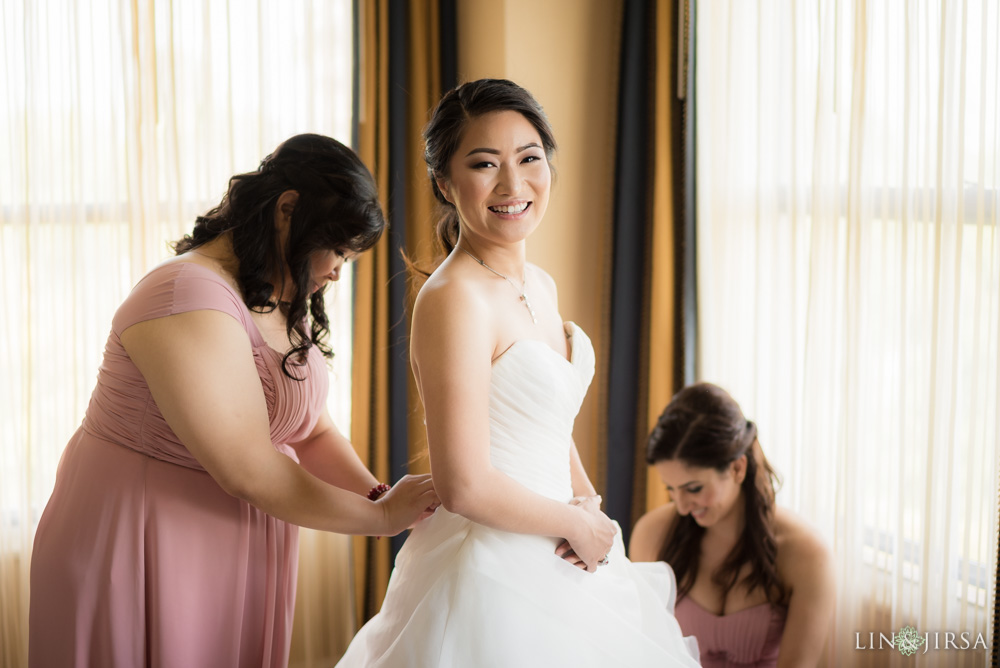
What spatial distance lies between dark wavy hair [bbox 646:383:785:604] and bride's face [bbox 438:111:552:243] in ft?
2.77

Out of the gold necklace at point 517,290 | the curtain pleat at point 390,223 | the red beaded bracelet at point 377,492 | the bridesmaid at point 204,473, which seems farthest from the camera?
the curtain pleat at point 390,223

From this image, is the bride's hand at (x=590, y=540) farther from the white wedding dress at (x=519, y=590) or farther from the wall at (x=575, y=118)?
the wall at (x=575, y=118)

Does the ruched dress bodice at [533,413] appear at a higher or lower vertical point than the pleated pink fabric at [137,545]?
higher

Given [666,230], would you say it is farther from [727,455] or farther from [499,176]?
[499,176]

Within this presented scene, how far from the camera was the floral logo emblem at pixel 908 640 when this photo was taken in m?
2.08

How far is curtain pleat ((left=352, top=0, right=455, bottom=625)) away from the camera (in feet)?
9.82

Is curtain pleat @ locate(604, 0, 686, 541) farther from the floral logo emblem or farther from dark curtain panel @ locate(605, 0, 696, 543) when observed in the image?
the floral logo emblem

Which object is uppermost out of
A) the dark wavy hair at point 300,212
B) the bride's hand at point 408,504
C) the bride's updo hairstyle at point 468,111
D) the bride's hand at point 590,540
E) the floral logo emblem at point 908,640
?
the bride's updo hairstyle at point 468,111

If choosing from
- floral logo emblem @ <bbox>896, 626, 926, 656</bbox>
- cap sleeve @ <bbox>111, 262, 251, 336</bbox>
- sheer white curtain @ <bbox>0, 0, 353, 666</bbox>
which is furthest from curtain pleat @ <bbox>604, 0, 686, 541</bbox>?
cap sleeve @ <bbox>111, 262, 251, 336</bbox>

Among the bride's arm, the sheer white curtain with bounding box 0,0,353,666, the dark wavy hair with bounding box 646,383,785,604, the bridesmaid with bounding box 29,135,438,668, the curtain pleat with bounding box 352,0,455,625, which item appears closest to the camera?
the bride's arm

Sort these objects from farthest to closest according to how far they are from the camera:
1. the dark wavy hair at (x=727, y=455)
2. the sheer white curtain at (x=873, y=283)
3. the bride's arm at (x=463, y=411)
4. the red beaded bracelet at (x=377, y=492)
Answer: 1. the dark wavy hair at (x=727, y=455)
2. the sheer white curtain at (x=873, y=283)
3. the red beaded bracelet at (x=377, y=492)
4. the bride's arm at (x=463, y=411)

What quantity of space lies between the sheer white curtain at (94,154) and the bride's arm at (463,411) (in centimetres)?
182

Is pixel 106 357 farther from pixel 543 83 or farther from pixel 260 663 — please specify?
pixel 543 83

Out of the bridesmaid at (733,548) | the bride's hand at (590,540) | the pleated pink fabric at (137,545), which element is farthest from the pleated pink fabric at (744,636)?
the pleated pink fabric at (137,545)
